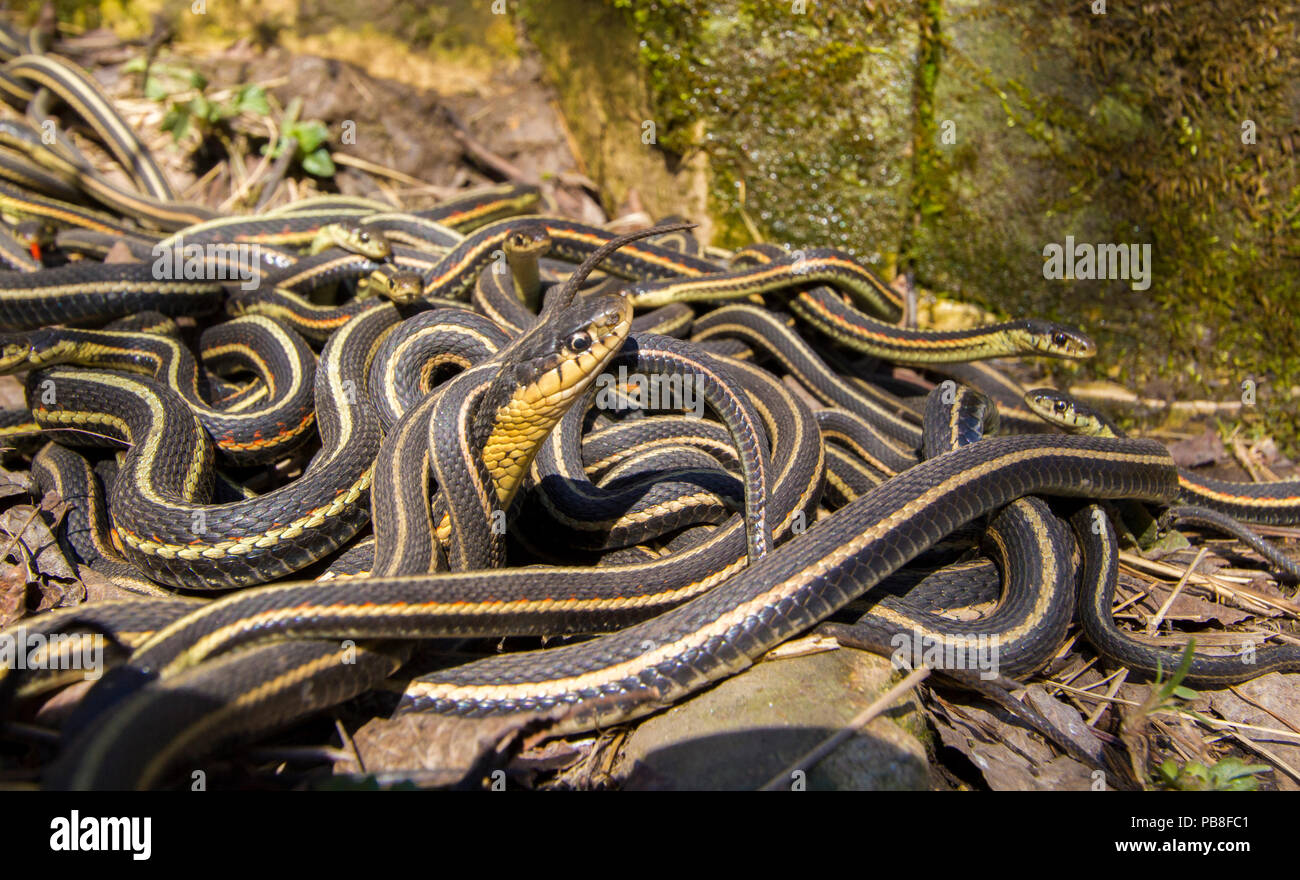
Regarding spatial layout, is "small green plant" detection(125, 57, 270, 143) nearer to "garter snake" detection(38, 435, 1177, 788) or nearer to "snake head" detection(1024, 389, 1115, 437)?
"garter snake" detection(38, 435, 1177, 788)

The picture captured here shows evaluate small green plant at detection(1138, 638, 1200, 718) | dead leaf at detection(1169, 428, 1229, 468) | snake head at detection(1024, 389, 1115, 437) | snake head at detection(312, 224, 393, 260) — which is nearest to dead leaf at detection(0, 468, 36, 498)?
snake head at detection(312, 224, 393, 260)

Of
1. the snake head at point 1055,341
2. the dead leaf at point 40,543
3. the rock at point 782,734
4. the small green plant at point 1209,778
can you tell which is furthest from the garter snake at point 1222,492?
the dead leaf at point 40,543

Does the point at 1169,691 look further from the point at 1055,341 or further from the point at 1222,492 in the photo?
the point at 1055,341

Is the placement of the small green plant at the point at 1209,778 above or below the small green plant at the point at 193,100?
below

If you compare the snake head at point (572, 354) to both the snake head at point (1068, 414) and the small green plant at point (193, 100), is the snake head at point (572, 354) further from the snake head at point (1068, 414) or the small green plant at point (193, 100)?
the small green plant at point (193, 100)
